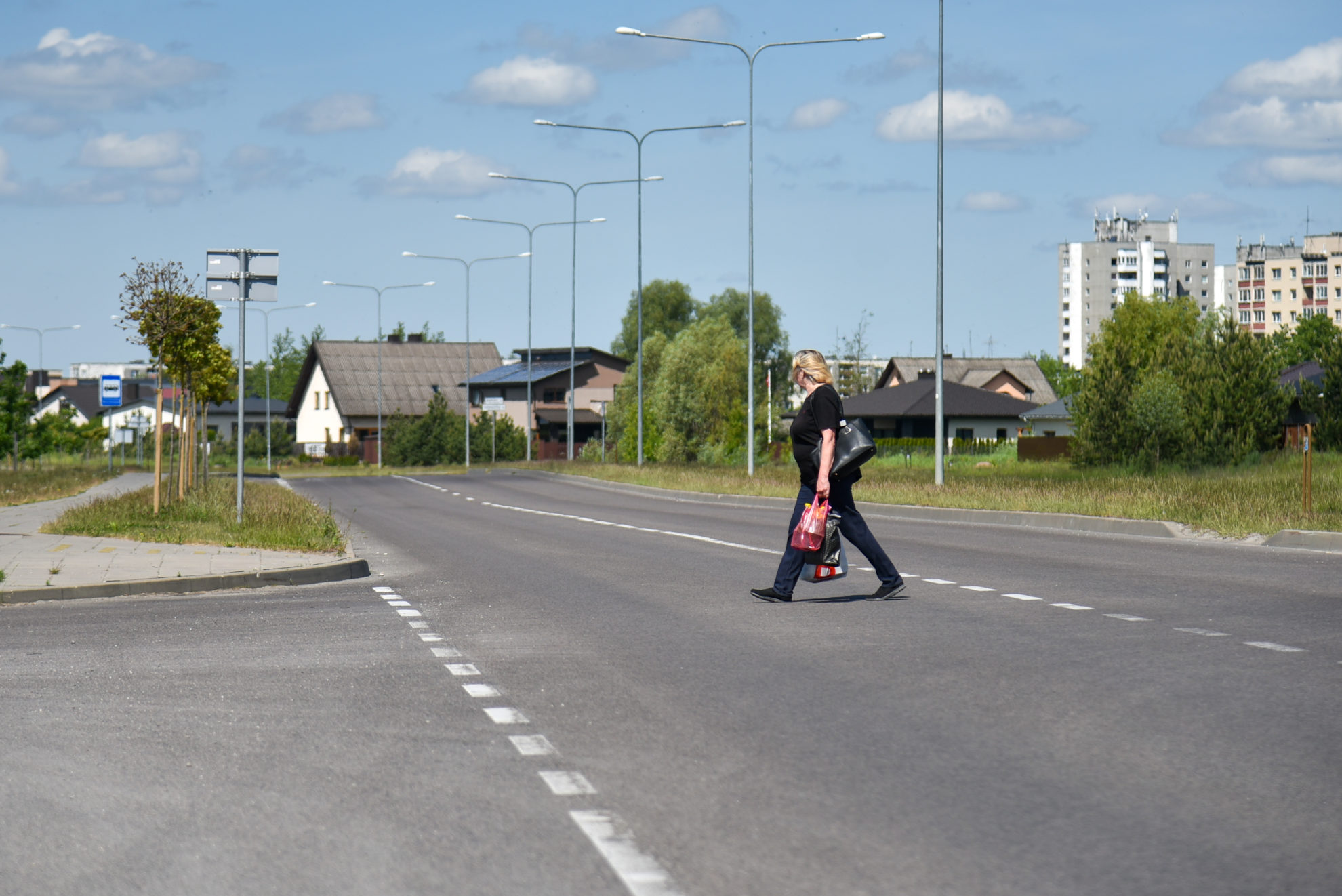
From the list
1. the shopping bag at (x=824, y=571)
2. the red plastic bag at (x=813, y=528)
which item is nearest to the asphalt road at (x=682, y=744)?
the shopping bag at (x=824, y=571)

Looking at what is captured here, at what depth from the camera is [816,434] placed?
11.9 meters

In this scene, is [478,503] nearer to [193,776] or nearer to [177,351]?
[177,351]

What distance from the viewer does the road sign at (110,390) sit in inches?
1844

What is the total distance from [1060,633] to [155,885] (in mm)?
6866

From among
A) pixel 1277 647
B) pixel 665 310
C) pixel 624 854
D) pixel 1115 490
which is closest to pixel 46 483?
pixel 1115 490

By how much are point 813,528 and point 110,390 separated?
132 ft

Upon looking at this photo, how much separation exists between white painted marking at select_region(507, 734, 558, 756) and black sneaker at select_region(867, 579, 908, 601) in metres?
5.79

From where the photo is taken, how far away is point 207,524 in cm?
2122

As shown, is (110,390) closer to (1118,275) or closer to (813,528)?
(813,528)

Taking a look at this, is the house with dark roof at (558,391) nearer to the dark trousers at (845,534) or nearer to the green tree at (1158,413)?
the green tree at (1158,413)

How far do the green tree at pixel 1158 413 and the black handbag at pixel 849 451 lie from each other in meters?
41.5

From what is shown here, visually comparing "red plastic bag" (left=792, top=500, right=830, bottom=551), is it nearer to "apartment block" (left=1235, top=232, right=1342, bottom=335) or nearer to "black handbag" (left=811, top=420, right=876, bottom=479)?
"black handbag" (left=811, top=420, right=876, bottom=479)

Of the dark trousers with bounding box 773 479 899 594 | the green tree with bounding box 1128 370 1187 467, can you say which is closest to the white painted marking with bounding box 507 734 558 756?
the dark trousers with bounding box 773 479 899 594

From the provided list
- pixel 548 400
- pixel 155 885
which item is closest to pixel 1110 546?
pixel 155 885
